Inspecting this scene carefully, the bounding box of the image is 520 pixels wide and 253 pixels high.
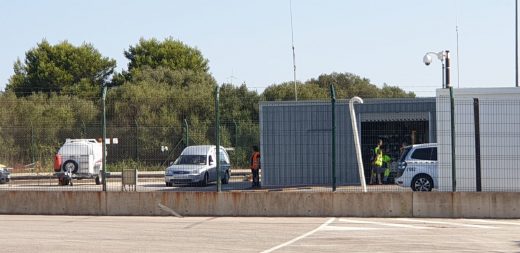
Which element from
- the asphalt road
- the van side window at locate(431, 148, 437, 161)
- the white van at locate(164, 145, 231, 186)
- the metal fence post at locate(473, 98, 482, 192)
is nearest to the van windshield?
the white van at locate(164, 145, 231, 186)

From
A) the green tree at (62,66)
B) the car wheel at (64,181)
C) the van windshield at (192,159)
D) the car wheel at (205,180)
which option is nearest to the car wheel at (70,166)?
the car wheel at (64,181)

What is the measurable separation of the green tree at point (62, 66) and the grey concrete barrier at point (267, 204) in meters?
54.4

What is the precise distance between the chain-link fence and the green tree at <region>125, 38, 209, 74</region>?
45.1 meters

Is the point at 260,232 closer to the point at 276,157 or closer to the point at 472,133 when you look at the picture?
the point at 472,133

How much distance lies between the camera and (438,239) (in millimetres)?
16969

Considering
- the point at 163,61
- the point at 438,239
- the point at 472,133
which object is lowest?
the point at 438,239

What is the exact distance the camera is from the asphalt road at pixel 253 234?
15.9 meters

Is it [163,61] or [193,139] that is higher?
[163,61]

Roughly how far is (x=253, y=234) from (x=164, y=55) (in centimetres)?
6491

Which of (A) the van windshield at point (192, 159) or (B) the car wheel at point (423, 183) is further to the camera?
(A) the van windshield at point (192, 159)

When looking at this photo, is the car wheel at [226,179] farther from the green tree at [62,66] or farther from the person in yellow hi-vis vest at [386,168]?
the green tree at [62,66]

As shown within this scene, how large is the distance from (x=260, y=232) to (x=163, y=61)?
6357 cm

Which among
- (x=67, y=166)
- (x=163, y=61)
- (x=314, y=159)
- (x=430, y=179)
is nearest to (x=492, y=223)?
(x=430, y=179)

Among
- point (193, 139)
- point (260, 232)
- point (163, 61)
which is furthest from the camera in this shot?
point (163, 61)
